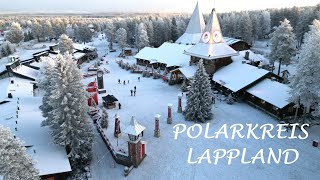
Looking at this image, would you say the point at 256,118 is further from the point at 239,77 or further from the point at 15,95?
the point at 15,95

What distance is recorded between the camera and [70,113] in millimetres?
19344

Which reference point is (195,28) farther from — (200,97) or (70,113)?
(70,113)

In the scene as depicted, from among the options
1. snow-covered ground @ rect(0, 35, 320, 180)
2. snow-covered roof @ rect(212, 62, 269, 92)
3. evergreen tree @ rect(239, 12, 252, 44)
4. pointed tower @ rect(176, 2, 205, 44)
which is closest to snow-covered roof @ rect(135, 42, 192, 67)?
pointed tower @ rect(176, 2, 205, 44)

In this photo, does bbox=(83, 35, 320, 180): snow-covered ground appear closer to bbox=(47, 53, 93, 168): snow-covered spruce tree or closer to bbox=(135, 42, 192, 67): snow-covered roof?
bbox=(47, 53, 93, 168): snow-covered spruce tree

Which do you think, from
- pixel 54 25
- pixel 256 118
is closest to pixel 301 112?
pixel 256 118

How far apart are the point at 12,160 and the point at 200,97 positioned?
1691 centimetres

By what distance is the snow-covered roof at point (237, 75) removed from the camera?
30658mm

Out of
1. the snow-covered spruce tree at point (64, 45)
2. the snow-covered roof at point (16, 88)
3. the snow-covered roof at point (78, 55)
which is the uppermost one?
the snow-covered spruce tree at point (64, 45)

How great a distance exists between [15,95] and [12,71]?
33.1ft

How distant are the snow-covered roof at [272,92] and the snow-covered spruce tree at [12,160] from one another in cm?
2095

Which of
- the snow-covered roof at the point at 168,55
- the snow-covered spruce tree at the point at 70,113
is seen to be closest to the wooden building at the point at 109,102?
the snow-covered spruce tree at the point at 70,113

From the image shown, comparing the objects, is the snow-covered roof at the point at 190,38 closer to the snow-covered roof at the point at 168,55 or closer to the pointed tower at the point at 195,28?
the pointed tower at the point at 195,28

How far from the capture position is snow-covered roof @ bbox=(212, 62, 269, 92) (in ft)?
101

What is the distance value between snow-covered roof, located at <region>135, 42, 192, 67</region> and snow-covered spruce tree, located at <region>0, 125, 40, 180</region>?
107 feet
